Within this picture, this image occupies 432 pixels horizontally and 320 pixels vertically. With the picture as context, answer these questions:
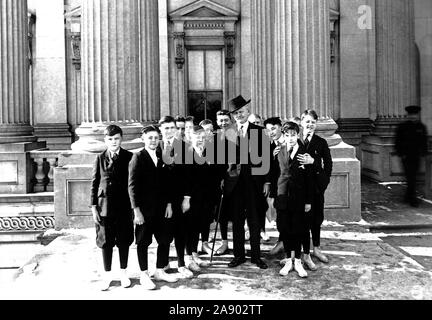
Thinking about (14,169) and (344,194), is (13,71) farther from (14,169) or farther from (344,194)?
(344,194)

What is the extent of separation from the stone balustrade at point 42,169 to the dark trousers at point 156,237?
7.22 m

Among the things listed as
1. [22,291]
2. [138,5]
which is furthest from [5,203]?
[22,291]

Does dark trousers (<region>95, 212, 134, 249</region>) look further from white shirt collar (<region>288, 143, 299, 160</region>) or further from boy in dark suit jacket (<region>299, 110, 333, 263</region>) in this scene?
→ boy in dark suit jacket (<region>299, 110, 333, 263</region>)

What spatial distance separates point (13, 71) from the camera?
13.3 m

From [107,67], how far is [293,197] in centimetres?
477

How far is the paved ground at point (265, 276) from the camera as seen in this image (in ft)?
19.4

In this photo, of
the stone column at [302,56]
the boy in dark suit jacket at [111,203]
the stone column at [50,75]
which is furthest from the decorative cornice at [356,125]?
the boy in dark suit jacket at [111,203]

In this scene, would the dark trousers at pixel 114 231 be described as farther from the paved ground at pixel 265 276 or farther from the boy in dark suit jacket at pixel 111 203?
the paved ground at pixel 265 276

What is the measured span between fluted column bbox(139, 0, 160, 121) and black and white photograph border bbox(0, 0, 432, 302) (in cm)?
3

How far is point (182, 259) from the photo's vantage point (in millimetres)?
6754

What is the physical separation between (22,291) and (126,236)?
1411 millimetres

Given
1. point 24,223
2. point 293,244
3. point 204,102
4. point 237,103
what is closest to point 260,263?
point 293,244

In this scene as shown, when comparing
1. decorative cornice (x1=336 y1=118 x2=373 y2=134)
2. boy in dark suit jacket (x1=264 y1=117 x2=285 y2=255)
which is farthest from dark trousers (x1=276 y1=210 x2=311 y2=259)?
decorative cornice (x1=336 y1=118 x2=373 y2=134)
